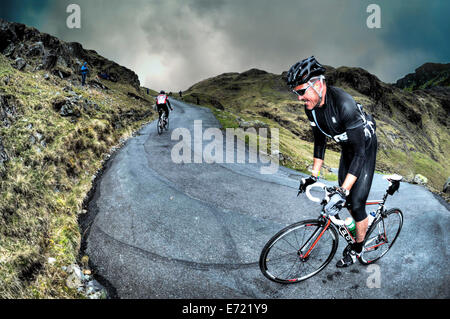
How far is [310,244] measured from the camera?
11.0 ft

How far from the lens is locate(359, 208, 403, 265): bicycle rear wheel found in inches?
144

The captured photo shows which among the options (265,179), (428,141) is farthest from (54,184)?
(428,141)

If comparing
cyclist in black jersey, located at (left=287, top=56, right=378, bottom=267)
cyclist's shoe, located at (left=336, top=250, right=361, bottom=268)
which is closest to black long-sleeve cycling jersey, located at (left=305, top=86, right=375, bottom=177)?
cyclist in black jersey, located at (left=287, top=56, right=378, bottom=267)

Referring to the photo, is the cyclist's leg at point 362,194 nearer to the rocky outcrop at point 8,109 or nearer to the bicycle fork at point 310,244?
the bicycle fork at point 310,244

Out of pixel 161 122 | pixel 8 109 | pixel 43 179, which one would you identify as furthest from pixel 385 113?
pixel 8 109

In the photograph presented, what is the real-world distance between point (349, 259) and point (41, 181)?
7.29m

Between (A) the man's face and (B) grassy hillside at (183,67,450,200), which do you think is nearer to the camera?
(A) the man's face

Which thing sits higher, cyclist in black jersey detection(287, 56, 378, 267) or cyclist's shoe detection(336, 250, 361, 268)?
cyclist in black jersey detection(287, 56, 378, 267)

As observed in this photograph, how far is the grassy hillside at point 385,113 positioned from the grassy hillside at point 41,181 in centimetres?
3744

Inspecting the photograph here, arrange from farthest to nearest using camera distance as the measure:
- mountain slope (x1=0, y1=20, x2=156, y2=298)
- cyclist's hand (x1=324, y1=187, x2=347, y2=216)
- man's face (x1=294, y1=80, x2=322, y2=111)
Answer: mountain slope (x1=0, y1=20, x2=156, y2=298)
man's face (x1=294, y1=80, x2=322, y2=111)
cyclist's hand (x1=324, y1=187, x2=347, y2=216)

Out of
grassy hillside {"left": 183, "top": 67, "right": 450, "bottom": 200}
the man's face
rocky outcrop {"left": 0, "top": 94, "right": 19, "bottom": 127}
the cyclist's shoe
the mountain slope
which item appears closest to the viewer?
the man's face

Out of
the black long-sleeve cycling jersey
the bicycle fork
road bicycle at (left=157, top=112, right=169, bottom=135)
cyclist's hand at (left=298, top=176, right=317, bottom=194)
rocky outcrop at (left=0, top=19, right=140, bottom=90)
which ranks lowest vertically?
the bicycle fork

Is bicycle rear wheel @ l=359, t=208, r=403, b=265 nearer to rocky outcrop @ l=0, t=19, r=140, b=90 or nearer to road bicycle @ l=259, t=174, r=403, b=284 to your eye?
road bicycle @ l=259, t=174, r=403, b=284

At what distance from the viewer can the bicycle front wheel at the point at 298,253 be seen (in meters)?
3.12
